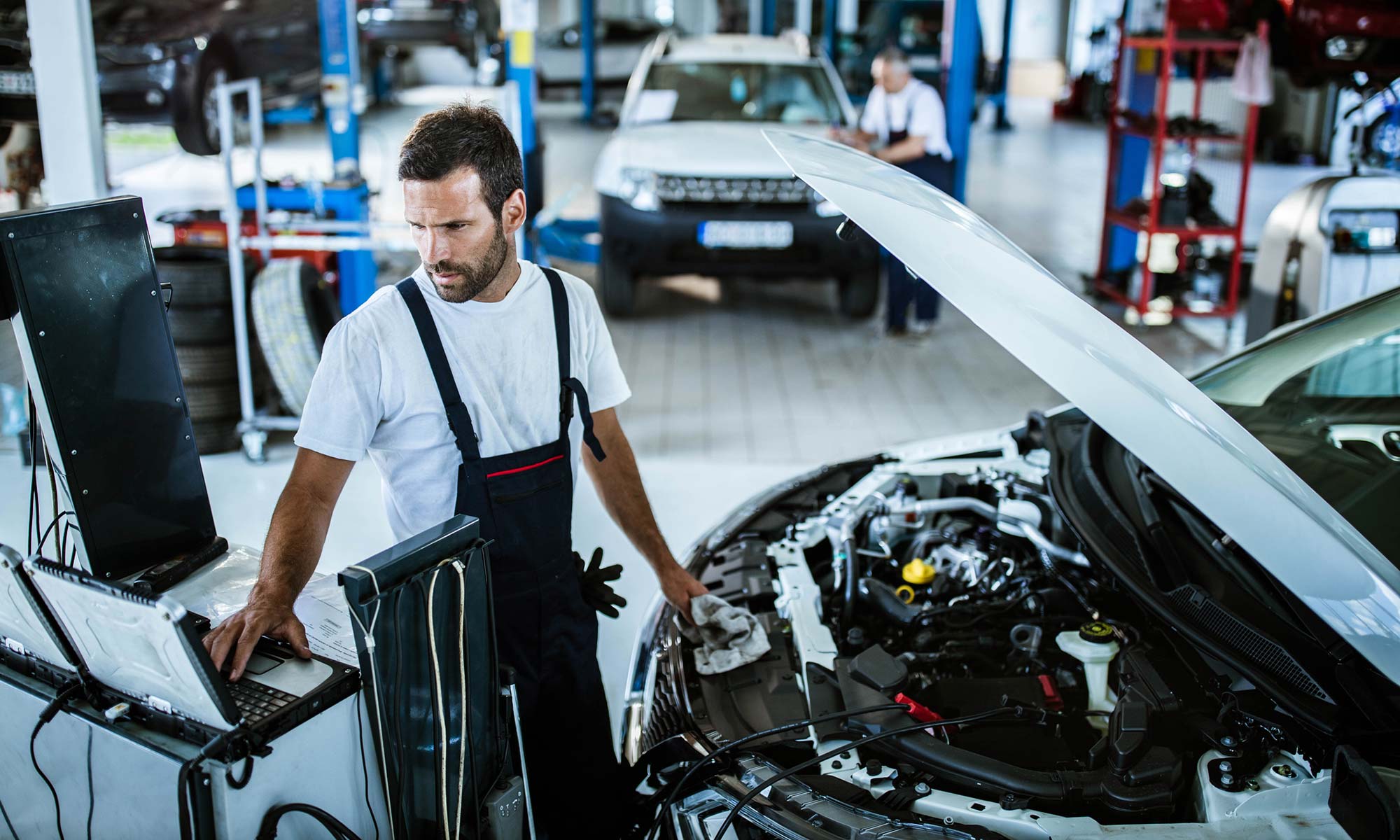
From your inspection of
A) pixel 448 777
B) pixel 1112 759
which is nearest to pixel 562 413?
pixel 448 777

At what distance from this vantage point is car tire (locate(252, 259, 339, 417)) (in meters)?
4.89

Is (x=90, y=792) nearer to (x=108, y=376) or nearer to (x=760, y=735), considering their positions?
(x=108, y=376)

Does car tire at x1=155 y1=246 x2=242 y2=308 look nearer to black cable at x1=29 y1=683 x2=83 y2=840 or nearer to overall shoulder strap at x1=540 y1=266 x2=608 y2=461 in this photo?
overall shoulder strap at x1=540 y1=266 x2=608 y2=461

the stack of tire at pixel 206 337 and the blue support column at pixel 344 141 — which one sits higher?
the blue support column at pixel 344 141

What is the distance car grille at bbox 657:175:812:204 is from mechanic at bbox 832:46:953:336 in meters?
0.48

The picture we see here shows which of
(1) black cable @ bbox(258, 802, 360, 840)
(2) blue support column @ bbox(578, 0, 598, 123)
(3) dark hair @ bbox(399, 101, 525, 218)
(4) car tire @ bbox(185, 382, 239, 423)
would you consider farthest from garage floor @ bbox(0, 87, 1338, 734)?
(2) blue support column @ bbox(578, 0, 598, 123)

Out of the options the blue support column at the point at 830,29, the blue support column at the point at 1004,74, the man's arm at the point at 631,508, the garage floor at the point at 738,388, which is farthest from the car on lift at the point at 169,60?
the blue support column at the point at 1004,74

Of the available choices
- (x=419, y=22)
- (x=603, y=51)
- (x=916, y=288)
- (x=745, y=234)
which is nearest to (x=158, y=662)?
(x=745, y=234)

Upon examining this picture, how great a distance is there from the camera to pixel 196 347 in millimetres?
4988

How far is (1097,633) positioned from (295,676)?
141cm

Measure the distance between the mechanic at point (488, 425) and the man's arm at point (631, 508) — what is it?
0.09 m

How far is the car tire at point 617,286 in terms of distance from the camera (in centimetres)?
704

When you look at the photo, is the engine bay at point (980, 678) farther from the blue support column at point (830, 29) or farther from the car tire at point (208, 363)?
the blue support column at point (830, 29)

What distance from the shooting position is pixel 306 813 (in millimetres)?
1521
